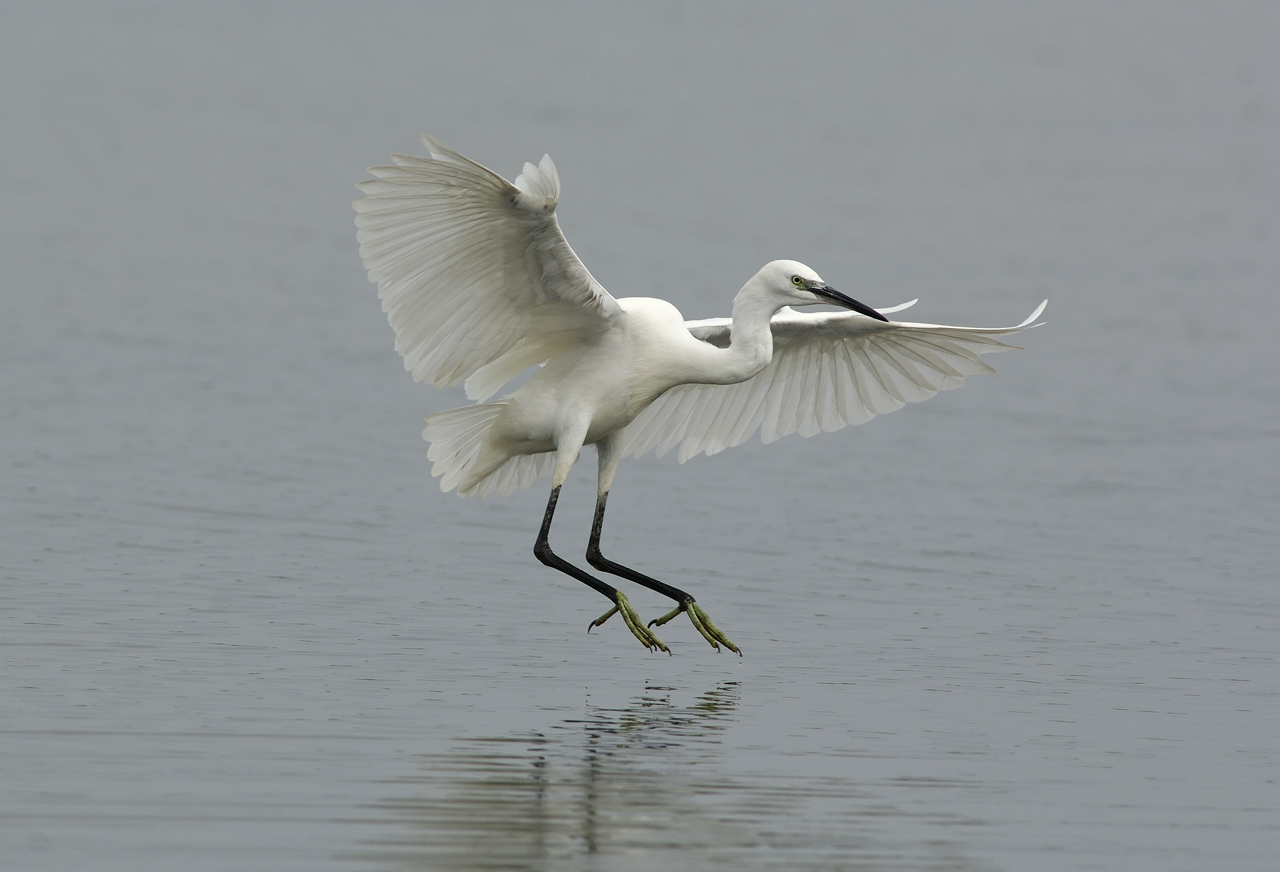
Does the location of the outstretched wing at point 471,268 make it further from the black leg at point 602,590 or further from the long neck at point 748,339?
the black leg at point 602,590

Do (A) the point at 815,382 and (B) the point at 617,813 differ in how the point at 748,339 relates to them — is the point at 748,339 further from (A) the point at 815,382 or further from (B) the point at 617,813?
(B) the point at 617,813

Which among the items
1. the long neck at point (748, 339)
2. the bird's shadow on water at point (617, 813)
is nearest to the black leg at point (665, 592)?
the long neck at point (748, 339)

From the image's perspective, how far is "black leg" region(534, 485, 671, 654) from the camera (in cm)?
998

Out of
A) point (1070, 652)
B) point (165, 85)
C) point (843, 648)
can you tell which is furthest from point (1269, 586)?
point (165, 85)

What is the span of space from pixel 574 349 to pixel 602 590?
4.58 feet

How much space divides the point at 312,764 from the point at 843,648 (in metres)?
3.66

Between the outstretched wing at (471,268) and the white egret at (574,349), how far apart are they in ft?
0.03

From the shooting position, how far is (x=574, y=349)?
10.7 m

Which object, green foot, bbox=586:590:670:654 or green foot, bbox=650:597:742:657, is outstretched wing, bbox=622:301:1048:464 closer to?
green foot, bbox=650:597:742:657

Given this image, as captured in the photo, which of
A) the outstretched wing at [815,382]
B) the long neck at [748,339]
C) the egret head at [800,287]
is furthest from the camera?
the outstretched wing at [815,382]

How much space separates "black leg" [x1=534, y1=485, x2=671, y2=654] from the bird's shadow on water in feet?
6.12

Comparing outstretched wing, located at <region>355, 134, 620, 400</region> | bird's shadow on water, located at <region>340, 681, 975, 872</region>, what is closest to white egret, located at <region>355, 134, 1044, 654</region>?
outstretched wing, located at <region>355, 134, 620, 400</region>

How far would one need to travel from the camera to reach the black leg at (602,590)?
9977mm

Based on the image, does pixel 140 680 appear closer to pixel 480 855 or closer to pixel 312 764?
pixel 312 764
